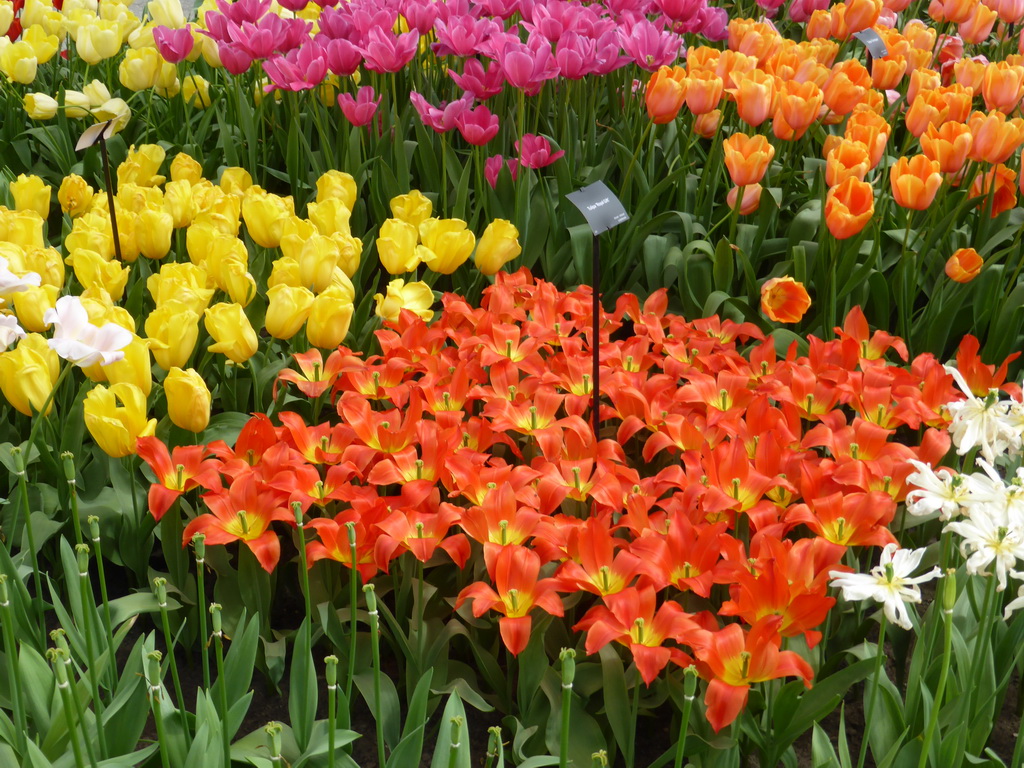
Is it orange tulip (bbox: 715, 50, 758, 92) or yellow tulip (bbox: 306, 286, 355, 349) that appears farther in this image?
orange tulip (bbox: 715, 50, 758, 92)

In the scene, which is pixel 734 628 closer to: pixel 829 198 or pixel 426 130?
pixel 829 198

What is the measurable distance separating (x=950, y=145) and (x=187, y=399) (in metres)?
1.64

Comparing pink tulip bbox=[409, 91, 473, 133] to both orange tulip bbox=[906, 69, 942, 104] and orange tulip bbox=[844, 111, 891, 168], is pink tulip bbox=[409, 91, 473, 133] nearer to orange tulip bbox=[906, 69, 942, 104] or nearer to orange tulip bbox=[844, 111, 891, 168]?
orange tulip bbox=[844, 111, 891, 168]

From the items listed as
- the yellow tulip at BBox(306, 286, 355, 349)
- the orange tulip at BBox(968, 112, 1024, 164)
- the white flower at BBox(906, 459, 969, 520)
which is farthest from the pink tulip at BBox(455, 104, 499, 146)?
the white flower at BBox(906, 459, 969, 520)

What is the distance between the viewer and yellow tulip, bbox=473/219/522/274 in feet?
7.62

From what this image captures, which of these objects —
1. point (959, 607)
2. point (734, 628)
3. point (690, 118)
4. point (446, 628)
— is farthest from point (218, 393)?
point (690, 118)

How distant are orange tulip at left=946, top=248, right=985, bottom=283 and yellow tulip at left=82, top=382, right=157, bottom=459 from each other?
1.73 metres

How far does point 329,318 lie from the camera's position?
195 cm

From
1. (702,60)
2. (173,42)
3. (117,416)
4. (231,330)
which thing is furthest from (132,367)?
(702,60)

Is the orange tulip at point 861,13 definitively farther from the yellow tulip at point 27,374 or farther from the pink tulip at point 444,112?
the yellow tulip at point 27,374

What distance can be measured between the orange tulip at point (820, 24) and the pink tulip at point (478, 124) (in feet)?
4.08

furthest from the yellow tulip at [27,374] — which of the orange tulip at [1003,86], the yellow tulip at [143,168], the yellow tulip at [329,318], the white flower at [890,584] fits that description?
the orange tulip at [1003,86]

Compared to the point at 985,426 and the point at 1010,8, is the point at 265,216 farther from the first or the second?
the point at 1010,8

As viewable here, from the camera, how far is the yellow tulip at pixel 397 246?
222 cm
